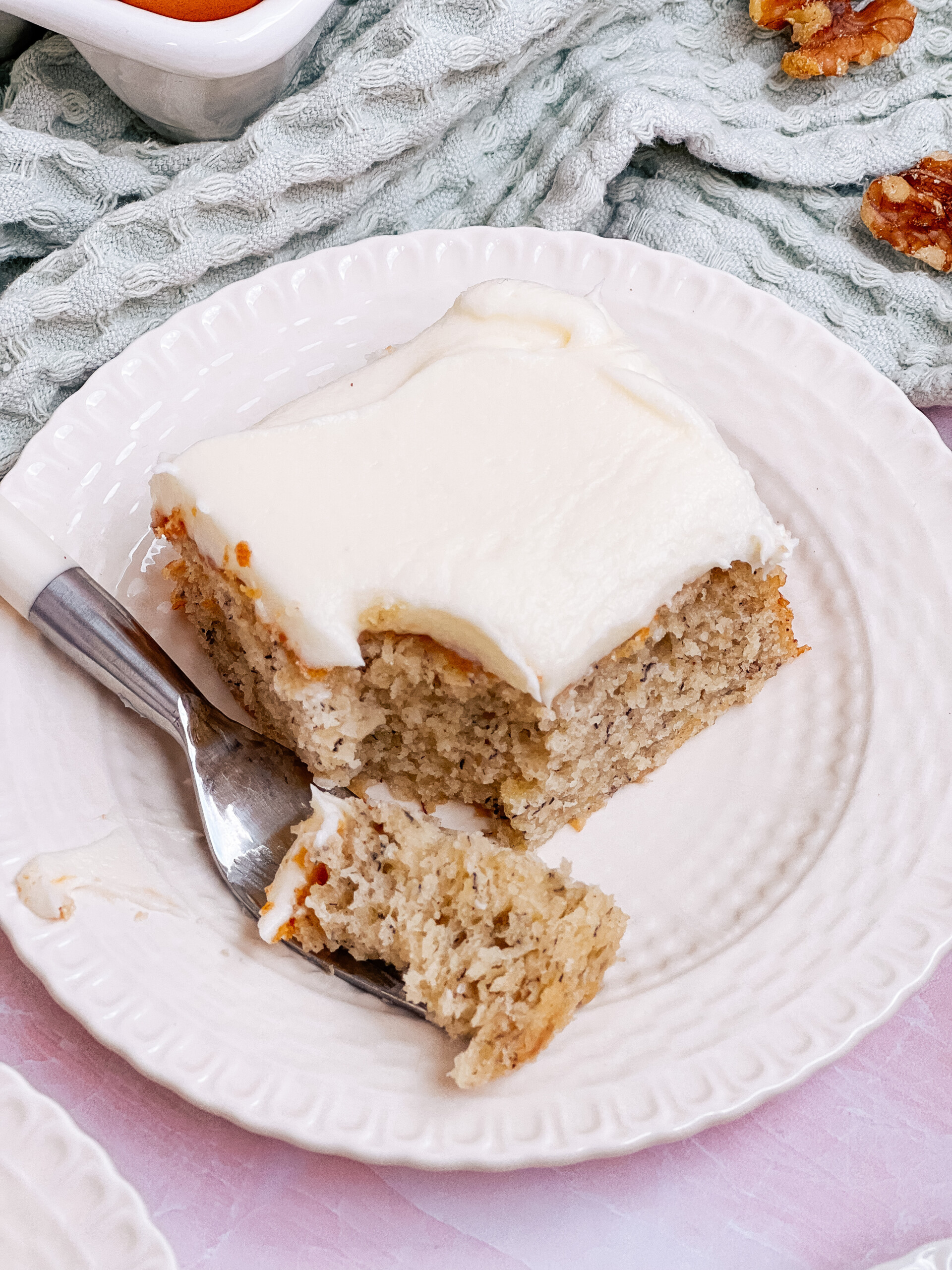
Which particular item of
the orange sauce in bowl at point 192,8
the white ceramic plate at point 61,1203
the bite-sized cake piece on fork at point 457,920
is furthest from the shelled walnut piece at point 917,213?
the white ceramic plate at point 61,1203

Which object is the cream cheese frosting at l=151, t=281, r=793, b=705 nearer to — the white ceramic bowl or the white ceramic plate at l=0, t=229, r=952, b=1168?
the white ceramic plate at l=0, t=229, r=952, b=1168

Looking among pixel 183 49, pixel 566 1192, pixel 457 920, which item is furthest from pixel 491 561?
pixel 183 49

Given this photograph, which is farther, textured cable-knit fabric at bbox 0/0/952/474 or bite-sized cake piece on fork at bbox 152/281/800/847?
textured cable-knit fabric at bbox 0/0/952/474

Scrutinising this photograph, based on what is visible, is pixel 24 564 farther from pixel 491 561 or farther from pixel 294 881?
pixel 491 561

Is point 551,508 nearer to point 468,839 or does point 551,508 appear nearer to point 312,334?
point 468,839

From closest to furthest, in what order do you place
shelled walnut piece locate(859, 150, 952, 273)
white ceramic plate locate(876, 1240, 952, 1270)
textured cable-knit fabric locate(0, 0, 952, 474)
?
white ceramic plate locate(876, 1240, 952, 1270) → textured cable-knit fabric locate(0, 0, 952, 474) → shelled walnut piece locate(859, 150, 952, 273)

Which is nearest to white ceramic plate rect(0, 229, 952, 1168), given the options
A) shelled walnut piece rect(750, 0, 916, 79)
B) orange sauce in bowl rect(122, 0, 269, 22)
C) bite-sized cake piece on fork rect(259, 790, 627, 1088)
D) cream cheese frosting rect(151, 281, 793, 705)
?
bite-sized cake piece on fork rect(259, 790, 627, 1088)
